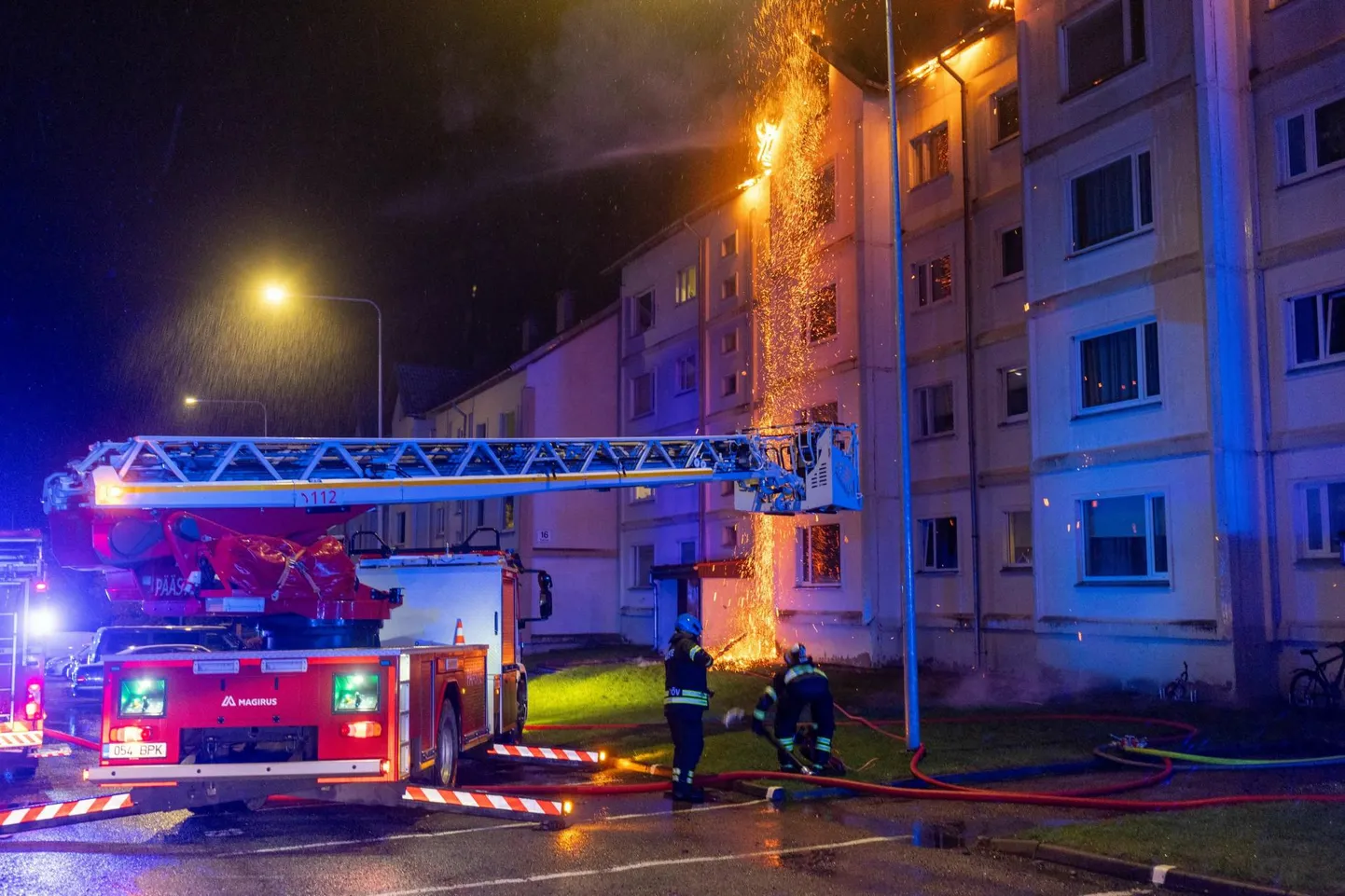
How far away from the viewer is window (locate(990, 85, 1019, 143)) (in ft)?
74.9

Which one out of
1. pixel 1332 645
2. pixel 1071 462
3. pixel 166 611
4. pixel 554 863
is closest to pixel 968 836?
pixel 554 863

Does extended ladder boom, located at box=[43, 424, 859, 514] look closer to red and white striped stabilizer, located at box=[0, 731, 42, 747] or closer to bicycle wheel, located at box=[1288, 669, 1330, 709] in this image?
red and white striped stabilizer, located at box=[0, 731, 42, 747]

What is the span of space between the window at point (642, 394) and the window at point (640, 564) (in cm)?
416

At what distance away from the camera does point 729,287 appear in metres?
31.6

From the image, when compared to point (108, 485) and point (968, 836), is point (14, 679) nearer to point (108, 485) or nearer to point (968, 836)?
point (108, 485)

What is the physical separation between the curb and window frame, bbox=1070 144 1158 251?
12.7m

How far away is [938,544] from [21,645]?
17.3 meters

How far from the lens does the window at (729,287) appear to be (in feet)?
102

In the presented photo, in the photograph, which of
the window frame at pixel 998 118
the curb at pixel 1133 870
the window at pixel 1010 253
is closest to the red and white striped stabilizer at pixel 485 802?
the curb at pixel 1133 870

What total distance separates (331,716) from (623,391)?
92.1 ft

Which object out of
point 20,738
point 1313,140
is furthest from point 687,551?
point 20,738

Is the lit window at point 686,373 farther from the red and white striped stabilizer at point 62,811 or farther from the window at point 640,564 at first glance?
the red and white striped stabilizer at point 62,811

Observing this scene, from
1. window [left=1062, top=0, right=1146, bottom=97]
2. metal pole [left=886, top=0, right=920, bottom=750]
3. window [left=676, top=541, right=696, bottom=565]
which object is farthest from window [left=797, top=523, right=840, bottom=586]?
metal pole [left=886, top=0, right=920, bottom=750]

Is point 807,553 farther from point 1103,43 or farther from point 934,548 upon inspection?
point 1103,43
